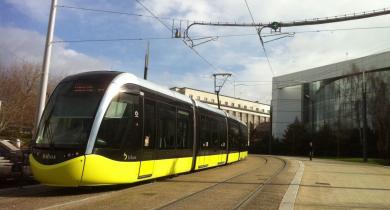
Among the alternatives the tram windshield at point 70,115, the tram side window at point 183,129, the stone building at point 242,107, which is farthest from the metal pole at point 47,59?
the stone building at point 242,107

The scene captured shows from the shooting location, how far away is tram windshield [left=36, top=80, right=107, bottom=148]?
11539 mm

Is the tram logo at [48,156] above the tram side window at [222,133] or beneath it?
beneath

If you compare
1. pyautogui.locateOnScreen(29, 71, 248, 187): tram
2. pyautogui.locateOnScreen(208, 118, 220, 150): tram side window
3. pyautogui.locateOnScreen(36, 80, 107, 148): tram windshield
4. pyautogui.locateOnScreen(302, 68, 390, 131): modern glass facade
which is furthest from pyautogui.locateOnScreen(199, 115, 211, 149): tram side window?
pyautogui.locateOnScreen(302, 68, 390, 131): modern glass facade

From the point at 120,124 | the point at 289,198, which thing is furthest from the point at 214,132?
the point at 120,124

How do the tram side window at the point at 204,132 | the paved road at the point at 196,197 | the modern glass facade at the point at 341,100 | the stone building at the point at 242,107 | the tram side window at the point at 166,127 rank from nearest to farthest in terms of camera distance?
the paved road at the point at 196,197 < the tram side window at the point at 166,127 < the tram side window at the point at 204,132 < the modern glass facade at the point at 341,100 < the stone building at the point at 242,107

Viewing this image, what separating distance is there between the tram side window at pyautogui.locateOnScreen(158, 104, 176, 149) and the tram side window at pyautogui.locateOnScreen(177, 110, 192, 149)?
583mm

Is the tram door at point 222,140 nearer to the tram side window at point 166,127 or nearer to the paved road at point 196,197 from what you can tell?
the tram side window at point 166,127

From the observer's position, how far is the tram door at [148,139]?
13618 mm

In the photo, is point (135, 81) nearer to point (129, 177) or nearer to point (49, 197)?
point (129, 177)

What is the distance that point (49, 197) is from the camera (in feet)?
36.4

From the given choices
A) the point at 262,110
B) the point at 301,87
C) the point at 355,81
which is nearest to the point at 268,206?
the point at 355,81

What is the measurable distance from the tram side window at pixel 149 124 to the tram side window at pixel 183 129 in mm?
2559

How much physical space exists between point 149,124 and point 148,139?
0.45 meters

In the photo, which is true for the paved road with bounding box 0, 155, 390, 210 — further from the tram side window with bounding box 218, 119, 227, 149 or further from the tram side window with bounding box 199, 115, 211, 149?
the tram side window with bounding box 218, 119, 227, 149
